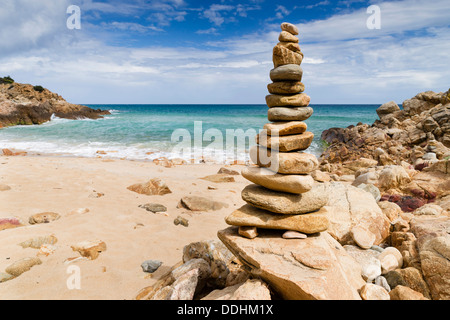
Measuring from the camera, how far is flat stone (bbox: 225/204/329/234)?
12.7 ft

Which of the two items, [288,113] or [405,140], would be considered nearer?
[288,113]

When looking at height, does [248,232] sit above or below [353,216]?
above

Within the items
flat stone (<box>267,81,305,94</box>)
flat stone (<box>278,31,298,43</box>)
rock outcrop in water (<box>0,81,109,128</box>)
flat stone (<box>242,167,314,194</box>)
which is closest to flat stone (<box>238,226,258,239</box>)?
flat stone (<box>242,167,314,194</box>)

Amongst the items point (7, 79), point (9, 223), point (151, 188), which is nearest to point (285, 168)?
point (151, 188)

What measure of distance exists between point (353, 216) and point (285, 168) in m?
2.57

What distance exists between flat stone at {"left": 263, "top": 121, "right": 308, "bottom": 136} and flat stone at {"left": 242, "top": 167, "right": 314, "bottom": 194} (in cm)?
62

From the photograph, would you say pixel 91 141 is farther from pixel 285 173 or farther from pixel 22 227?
pixel 285 173

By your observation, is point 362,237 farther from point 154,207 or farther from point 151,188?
point 151,188

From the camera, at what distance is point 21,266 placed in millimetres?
4336

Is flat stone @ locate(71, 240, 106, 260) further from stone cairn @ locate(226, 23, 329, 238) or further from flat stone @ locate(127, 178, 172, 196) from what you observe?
flat stone @ locate(127, 178, 172, 196)

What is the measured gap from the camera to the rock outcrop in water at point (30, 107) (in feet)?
111

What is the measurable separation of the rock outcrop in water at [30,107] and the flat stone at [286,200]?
38.5 m

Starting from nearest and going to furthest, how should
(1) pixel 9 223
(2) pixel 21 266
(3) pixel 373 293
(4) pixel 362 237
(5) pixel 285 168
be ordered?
(3) pixel 373 293
(5) pixel 285 168
(2) pixel 21 266
(4) pixel 362 237
(1) pixel 9 223

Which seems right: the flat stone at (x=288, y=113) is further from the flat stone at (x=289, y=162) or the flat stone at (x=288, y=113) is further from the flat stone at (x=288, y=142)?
the flat stone at (x=289, y=162)
